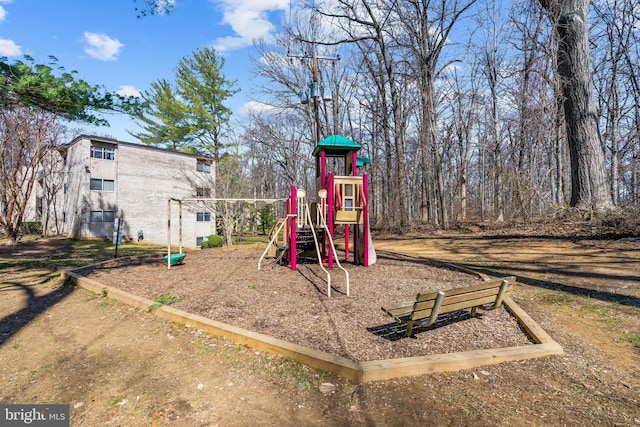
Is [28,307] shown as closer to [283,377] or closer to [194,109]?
[283,377]

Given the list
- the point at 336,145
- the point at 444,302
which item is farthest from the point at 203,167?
the point at 444,302

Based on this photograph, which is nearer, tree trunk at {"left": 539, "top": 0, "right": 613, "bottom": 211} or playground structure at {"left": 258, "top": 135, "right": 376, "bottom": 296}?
playground structure at {"left": 258, "top": 135, "right": 376, "bottom": 296}

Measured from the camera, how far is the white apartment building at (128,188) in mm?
22281

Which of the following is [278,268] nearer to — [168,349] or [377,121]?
[168,349]

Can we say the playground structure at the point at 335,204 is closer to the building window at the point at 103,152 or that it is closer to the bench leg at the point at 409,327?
the bench leg at the point at 409,327

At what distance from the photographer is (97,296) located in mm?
6246

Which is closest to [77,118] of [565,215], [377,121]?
[565,215]

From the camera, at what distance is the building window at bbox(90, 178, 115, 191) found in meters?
22.4

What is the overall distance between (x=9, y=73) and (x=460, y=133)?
29637 mm

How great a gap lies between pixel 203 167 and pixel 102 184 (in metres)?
7.73

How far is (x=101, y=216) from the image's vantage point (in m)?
22.7

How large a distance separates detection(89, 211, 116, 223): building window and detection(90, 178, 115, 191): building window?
5.57 feet

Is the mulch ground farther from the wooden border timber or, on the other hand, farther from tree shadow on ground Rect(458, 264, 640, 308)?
tree shadow on ground Rect(458, 264, 640, 308)

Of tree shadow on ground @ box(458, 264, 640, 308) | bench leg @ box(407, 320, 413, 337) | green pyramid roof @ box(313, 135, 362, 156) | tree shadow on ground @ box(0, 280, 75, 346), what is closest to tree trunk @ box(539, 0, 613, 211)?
tree shadow on ground @ box(458, 264, 640, 308)
